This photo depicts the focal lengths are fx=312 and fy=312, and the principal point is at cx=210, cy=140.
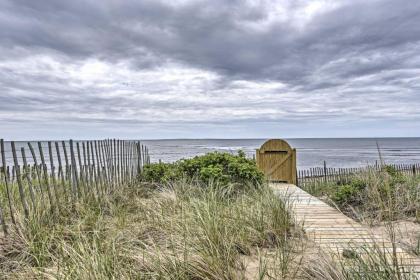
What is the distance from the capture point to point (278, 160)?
9.84 meters

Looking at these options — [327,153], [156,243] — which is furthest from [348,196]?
[327,153]

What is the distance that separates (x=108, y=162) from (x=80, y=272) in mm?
4901

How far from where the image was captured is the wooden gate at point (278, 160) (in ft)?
32.1

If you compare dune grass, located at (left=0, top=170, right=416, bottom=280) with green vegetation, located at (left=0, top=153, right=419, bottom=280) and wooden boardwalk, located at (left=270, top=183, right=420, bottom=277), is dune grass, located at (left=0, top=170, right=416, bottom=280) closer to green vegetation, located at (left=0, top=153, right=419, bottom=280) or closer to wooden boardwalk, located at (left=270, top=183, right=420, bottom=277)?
green vegetation, located at (left=0, top=153, right=419, bottom=280)

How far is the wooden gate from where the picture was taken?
980cm

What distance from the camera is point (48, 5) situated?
21.7 feet

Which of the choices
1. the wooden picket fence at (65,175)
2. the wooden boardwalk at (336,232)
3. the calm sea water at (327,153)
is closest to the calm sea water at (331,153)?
the calm sea water at (327,153)

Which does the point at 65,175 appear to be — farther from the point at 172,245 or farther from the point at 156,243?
the point at 172,245

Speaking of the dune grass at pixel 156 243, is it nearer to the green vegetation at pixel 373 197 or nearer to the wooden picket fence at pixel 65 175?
the wooden picket fence at pixel 65 175

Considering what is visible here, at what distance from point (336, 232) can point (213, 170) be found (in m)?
3.60

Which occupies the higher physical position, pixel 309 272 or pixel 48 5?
pixel 48 5

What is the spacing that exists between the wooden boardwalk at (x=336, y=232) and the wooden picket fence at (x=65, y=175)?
3539 mm

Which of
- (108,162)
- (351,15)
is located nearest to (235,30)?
(351,15)

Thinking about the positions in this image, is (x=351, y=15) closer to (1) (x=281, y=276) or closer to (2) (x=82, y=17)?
(2) (x=82, y=17)
